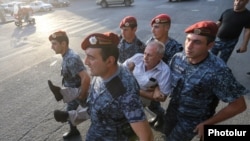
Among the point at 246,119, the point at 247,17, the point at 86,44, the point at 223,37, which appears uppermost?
the point at 86,44

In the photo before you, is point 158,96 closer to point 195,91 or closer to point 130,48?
point 195,91

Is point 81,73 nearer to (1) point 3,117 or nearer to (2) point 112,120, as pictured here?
(2) point 112,120

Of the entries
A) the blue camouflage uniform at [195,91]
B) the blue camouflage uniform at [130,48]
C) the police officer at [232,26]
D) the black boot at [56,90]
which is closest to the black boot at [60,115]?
the black boot at [56,90]

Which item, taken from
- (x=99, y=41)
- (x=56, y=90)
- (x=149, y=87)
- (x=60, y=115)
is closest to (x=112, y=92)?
(x=99, y=41)

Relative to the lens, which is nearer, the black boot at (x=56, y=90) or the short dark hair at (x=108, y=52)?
the short dark hair at (x=108, y=52)

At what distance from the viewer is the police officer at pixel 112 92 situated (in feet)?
7.09

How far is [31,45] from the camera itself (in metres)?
11.9

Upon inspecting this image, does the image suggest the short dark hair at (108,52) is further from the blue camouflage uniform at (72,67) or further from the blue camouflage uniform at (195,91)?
the blue camouflage uniform at (72,67)

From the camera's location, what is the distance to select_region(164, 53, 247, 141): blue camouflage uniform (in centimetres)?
246

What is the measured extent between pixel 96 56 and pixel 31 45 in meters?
10.5

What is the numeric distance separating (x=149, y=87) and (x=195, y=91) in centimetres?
66

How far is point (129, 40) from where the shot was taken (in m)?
4.27

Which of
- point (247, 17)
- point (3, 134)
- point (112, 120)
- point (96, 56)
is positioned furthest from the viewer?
point (247, 17)

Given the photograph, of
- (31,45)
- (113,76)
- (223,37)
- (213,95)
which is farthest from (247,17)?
(31,45)
